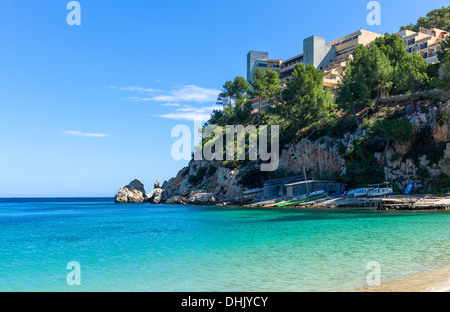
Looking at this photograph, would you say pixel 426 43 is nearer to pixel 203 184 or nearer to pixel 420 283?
pixel 203 184

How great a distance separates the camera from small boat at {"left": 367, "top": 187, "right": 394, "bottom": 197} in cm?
4305

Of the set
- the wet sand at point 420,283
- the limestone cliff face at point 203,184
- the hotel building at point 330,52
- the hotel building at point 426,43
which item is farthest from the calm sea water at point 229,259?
the hotel building at point 330,52

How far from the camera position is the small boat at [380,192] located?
43047 mm

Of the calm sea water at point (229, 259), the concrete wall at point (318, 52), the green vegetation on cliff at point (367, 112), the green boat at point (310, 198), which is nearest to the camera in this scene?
the calm sea water at point (229, 259)

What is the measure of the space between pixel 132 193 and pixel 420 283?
10172 cm

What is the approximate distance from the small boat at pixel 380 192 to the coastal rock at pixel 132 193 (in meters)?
75.1

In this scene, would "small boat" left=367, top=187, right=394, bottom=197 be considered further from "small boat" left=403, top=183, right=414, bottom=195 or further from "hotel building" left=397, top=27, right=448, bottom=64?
"hotel building" left=397, top=27, right=448, bottom=64

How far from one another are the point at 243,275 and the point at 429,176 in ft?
127

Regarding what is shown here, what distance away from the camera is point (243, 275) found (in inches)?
465

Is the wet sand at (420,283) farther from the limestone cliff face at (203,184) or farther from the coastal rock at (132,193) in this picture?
the coastal rock at (132,193)

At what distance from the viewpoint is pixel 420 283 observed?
9.75m

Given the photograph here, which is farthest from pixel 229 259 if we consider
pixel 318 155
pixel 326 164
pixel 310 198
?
pixel 318 155
